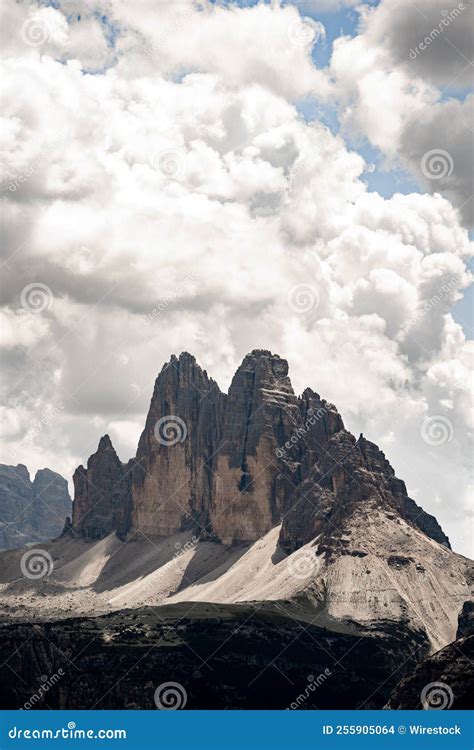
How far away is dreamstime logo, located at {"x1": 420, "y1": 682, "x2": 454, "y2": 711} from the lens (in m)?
148

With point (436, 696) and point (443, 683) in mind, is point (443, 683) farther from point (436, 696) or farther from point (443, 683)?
point (436, 696)

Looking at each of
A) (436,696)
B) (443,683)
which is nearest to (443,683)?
(443,683)

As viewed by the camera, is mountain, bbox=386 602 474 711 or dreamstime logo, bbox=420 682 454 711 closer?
dreamstime logo, bbox=420 682 454 711

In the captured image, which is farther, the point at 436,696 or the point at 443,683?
the point at 443,683

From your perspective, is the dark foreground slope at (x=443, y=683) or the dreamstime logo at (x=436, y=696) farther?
the dark foreground slope at (x=443, y=683)

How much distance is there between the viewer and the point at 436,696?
151750mm

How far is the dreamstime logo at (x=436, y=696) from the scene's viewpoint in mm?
147500

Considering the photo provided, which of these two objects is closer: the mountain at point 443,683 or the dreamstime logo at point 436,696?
the dreamstime logo at point 436,696

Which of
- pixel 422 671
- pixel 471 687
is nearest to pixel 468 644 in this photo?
pixel 422 671
